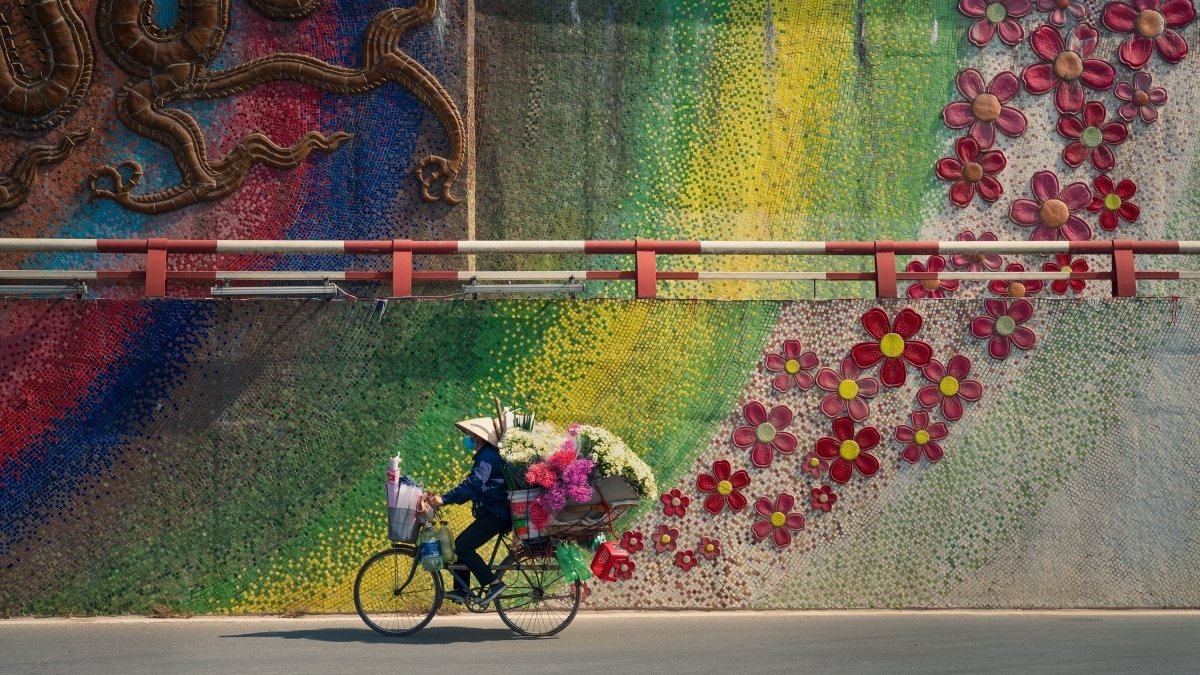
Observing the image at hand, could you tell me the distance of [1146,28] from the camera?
14.4 m

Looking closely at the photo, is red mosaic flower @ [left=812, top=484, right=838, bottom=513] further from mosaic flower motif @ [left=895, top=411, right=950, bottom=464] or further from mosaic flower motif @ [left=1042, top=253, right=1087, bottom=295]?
mosaic flower motif @ [left=1042, top=253, right=1087, bottom=295]

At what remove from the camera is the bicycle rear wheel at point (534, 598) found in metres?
10.0

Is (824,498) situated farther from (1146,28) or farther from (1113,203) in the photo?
(1146,28)

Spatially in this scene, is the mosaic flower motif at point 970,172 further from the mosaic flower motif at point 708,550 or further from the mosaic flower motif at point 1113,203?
the mosaic flower motif at point 708,550

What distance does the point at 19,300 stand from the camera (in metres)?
11.0

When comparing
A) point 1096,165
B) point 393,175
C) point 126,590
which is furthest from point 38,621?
point 1096,165

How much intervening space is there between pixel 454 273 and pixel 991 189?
5.25 metres

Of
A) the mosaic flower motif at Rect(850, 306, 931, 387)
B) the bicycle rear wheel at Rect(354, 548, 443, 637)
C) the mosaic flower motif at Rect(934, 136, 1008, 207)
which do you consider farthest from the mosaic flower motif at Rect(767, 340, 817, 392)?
the mosaic flower motif at Rect(934, 136, 1008, 207)

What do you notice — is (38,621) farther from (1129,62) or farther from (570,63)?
(1129,62)

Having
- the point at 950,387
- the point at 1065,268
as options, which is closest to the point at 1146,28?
the point at 1065,268

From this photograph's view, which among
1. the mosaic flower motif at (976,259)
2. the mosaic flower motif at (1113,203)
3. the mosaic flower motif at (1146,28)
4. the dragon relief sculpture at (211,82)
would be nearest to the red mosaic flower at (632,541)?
the dragon relief sculpture at (211,82)

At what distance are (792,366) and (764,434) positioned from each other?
20.7 inches

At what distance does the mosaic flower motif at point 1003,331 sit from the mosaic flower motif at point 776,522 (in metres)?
1.85

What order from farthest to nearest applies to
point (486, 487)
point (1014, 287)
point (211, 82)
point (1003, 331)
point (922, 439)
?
point (1014, 287), point (211, 82), point (1003, 331), point (922, 439), point (486, 487)
